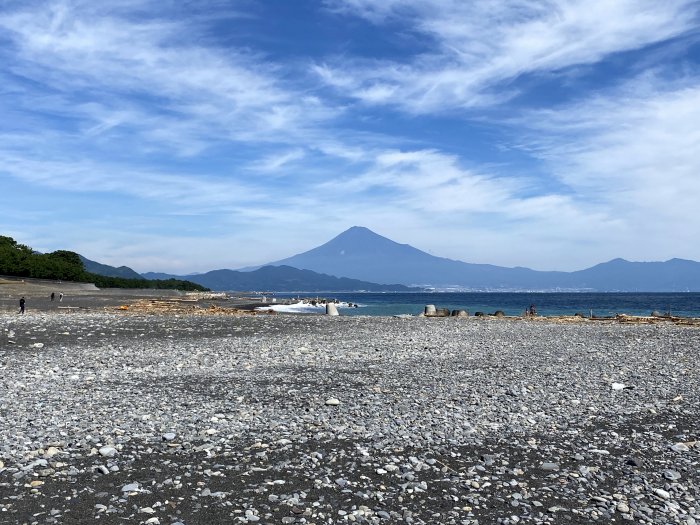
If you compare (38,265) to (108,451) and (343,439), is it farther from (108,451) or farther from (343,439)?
(343,439)

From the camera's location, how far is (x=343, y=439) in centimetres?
992

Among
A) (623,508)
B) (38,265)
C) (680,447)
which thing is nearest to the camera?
(623,508)

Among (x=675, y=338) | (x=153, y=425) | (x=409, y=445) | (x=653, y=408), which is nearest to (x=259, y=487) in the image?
(x=409, y=445)

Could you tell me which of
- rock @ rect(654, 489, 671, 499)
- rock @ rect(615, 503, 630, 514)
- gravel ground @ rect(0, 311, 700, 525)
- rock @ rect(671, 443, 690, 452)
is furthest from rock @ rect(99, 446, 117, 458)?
rock @ rect(671, 443, 690, 452)

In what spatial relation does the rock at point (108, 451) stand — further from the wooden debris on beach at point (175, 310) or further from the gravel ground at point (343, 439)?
the wooden debris on beach at point (175, 310)

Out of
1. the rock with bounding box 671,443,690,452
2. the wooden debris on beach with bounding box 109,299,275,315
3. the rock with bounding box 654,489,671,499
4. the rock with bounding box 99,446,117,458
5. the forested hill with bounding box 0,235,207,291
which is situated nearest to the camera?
the rock with bounding box 654,489,671,499

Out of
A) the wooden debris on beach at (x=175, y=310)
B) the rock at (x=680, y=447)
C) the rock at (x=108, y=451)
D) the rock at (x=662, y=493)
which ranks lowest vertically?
the rock at (x=662, y=493)

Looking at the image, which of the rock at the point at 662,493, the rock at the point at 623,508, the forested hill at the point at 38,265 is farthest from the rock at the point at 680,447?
the forested hill at the point at 38,265

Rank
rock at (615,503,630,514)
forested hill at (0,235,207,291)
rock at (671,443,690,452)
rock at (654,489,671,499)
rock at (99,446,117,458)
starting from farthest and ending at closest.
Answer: forested hill at (0,235,207,291) < rock at (671,443,690,452) < rock at (99,446,117,458) < rock at (654,489,671,499) < rock at (615,503,630,514)

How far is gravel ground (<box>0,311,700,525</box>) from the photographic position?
7172 millimetres

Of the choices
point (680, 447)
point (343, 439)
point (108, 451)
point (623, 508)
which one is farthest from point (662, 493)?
point (108, 451)

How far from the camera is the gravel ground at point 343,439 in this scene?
23.5 ft

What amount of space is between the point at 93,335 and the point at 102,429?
52.5 ft

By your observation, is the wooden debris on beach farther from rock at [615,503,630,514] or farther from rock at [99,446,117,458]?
rock at [615,503,630,514]
